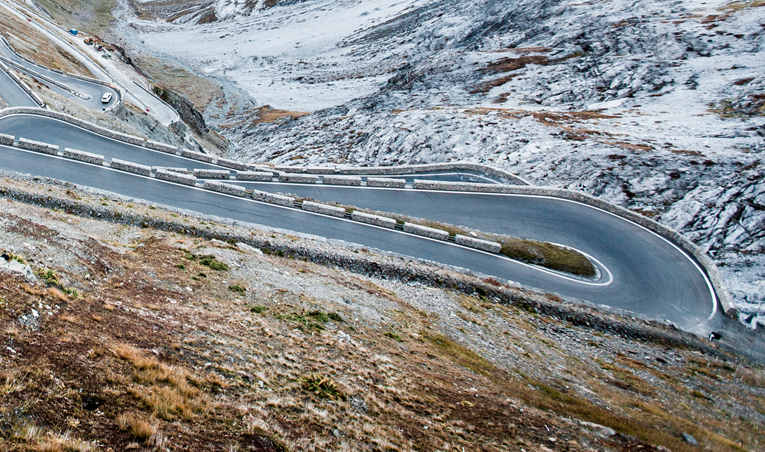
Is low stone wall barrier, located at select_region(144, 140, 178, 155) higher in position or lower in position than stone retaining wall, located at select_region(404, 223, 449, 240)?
higher

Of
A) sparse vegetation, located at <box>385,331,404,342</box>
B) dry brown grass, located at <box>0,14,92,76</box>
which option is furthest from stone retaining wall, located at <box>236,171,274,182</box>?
dry brown grass, located at <box>0,14,92,76</box>

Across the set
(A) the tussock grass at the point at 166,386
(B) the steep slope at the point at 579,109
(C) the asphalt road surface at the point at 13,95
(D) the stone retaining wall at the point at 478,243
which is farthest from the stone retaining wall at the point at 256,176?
(C) the asphalt road surface at the point at 13,95

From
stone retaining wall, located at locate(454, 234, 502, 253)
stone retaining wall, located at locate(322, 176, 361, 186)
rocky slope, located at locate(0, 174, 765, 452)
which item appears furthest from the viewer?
stone retaining wall, located at locate(322, 176, 361, 186)

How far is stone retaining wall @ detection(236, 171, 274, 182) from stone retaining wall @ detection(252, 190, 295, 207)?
3784mm

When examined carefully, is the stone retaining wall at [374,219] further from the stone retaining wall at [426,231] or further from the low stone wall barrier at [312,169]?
the low stone wall barrier at [312,169]

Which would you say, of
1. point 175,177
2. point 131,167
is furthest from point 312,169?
point 131,167

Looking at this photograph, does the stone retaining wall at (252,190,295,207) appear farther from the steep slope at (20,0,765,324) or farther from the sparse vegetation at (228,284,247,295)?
the steep slope at (20,0,765,324)

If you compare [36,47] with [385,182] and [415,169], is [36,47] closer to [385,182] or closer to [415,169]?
[385,182]

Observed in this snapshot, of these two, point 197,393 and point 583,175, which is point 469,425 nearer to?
point 197,393

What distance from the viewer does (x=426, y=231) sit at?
27.1 metres

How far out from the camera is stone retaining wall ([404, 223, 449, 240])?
27.0m

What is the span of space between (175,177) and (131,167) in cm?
331

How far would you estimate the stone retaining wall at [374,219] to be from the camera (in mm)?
27359

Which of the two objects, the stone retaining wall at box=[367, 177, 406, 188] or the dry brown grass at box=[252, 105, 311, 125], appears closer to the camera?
the stone retaining wall at box=[367, 177, 406, 188]
